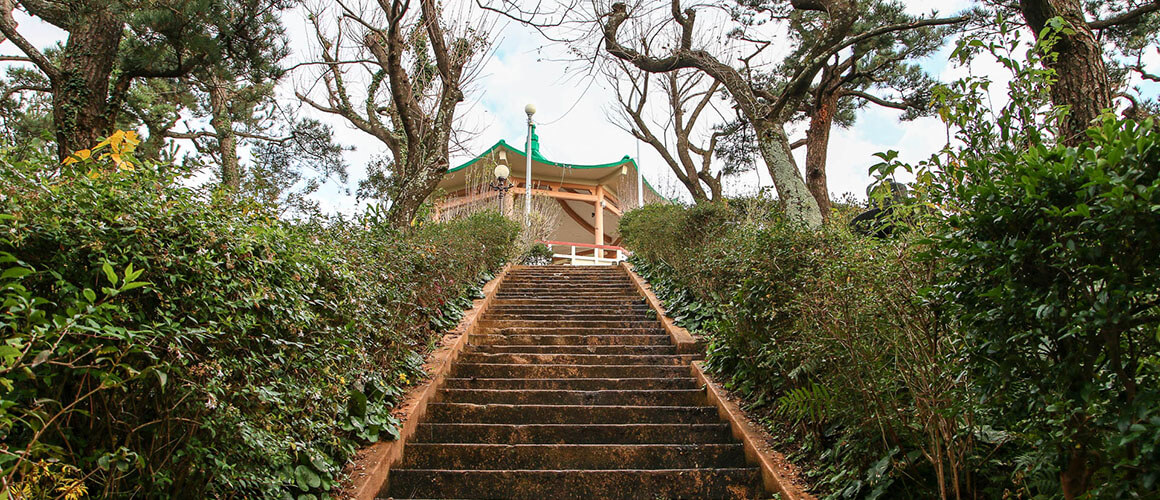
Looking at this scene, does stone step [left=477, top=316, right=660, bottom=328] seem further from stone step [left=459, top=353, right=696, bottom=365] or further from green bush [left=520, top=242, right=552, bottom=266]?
green bush [left=520, top=242, right=552, bottom=266]

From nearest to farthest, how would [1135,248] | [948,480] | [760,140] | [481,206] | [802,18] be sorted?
1. [1135,248]
2. [948,480]
3. [760,140]
4. [802,18]
5. [481,206]

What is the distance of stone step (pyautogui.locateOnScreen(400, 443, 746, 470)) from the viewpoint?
160 inches

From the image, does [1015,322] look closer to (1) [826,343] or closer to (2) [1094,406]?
(2) [1094,406]

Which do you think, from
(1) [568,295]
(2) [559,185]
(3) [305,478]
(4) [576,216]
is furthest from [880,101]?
(4) [576,216]

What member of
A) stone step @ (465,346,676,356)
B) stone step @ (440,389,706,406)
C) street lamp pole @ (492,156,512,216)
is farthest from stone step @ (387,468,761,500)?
street lamp pole @ (492,156,512,216)

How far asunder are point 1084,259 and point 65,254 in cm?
289

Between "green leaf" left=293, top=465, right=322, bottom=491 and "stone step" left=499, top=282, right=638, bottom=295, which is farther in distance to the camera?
"stone step" left=499, top=282, right=638, bottom=295

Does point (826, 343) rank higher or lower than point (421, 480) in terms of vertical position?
higher

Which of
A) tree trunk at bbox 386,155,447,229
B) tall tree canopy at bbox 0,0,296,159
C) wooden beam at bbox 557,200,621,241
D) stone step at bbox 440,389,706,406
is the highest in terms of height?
wooden beam at bbox 557,200,621,241

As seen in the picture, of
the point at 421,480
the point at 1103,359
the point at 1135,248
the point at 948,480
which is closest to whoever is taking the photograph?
the point at 1135,248

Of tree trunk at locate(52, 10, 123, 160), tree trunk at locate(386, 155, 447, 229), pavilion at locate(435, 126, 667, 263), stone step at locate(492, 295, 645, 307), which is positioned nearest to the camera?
tree trunk at locate(52, 10, 123, 160)

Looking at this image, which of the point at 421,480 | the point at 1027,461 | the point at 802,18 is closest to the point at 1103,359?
the point at 1027,461

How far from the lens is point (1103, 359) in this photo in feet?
5.40

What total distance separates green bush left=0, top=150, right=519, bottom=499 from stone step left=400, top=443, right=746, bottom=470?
2.80 ft
